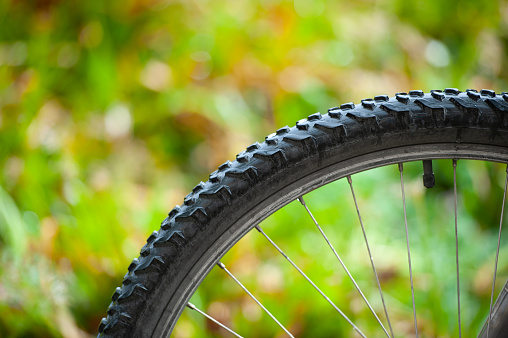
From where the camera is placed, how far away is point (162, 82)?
2.20m

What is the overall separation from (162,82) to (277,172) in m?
1.67

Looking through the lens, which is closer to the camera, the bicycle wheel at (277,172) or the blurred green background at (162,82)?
the bicycle wheel at (277,172)

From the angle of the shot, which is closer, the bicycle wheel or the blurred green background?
the bicycle wheel

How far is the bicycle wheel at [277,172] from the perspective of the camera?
64 centimetres

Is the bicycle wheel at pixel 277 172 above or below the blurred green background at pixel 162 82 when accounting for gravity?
below

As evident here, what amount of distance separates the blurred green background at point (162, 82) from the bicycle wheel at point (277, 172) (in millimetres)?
1006

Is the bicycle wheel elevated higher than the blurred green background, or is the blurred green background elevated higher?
the blurred green background

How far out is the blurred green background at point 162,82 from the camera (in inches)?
69.4

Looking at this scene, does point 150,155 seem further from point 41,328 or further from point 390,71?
point 390,71

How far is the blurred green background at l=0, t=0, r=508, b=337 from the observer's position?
176 cm

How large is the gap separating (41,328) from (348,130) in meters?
1.23

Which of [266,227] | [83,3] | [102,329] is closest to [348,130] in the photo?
[102,329]

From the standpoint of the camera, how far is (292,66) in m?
2.21

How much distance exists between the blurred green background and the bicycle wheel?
3.30 ft
